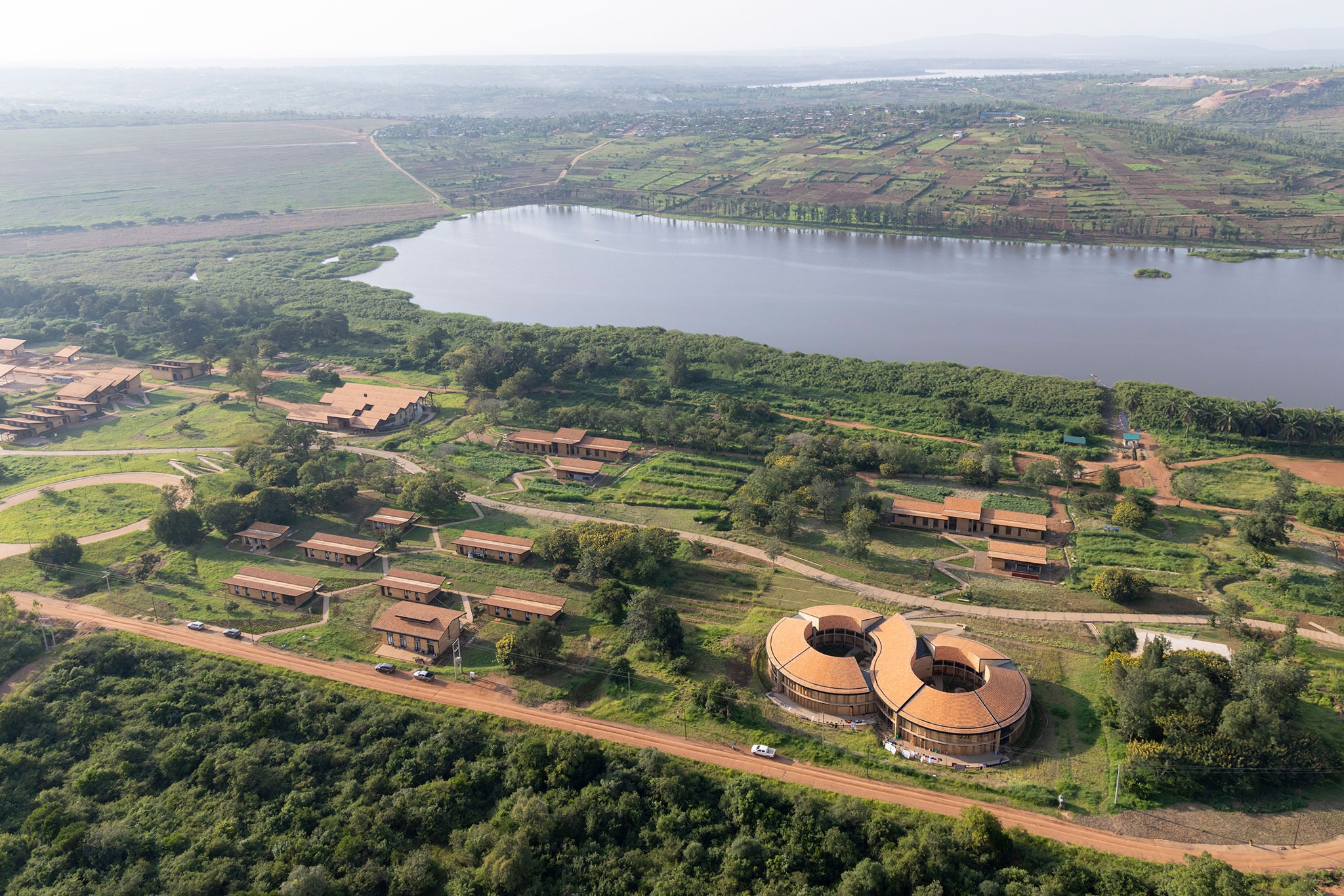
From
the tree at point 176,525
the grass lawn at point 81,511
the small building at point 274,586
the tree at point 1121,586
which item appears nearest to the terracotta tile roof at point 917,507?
the tree at point 1121,586

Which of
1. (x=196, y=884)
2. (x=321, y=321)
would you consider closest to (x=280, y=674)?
(x=196, y=884)

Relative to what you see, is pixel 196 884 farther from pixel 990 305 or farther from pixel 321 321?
pixel 990 305

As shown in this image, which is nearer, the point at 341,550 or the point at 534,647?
the point at 534,647

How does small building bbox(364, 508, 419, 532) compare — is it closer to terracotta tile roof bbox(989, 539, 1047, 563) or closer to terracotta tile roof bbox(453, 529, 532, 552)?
terracotta tile roof bbox(453, 529, 532, 552)

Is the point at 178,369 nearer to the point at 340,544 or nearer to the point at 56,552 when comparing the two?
the point at 56,552

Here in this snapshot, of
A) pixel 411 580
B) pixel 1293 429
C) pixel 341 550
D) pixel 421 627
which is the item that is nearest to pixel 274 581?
A: pixel 341 550

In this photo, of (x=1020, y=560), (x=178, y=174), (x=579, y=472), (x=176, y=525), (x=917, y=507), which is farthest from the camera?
(x=178, y=174)

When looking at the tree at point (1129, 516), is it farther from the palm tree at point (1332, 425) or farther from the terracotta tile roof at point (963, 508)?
the palm tree at point (1332, 425)
